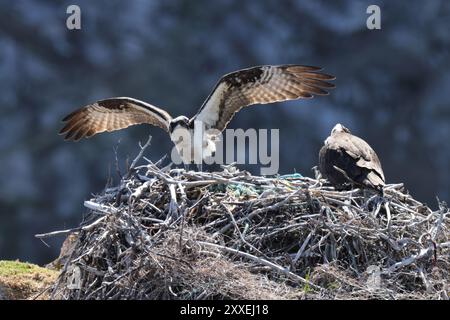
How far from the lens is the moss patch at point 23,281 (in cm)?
789

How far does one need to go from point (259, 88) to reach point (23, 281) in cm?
262

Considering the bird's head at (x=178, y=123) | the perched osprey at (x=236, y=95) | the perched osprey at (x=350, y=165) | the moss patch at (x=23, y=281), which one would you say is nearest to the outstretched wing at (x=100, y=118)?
the perched osprey at (x=236, y=95)

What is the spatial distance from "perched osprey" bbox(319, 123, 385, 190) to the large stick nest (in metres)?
0.09

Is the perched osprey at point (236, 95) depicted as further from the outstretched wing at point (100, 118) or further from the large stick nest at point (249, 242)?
the large stick nest at point (249, 242)

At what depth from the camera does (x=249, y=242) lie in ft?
22.5

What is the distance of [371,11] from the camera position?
47.5 ft

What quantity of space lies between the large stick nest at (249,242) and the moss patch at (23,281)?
95cm

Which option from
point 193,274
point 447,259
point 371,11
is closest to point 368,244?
point 447,259

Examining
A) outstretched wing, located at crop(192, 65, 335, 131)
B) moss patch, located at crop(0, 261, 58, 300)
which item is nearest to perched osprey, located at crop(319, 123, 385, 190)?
outstretched wing, located at crop(192, 65, 335, 131)

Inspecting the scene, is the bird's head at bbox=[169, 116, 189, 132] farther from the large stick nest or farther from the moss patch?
the moss patch

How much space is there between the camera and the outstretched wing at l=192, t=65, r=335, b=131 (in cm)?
868
